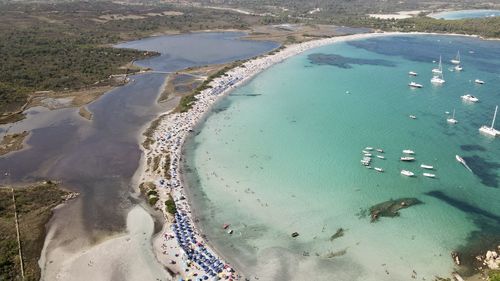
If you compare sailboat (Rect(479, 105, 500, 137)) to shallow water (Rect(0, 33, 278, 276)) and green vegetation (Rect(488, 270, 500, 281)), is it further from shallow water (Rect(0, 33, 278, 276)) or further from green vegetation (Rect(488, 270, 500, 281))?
shallow water (Rect(0, 33, 278, 276))

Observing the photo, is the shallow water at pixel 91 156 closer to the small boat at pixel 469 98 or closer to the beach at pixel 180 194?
the beach at pixel 180 194

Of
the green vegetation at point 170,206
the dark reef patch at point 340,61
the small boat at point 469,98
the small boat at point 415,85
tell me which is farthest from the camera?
the dark reef patch at point 340,61

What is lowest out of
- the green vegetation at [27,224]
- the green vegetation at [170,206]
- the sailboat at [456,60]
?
the green vegetation at [27,224]

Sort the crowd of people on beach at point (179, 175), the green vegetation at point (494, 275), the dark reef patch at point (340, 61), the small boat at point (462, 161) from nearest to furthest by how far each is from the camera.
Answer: the green vegetation at point (494, 275) → the crowd of people on beach at point (179, 175) → the small boat at point (462, 161) → the dark reef patch at point (340, 61)

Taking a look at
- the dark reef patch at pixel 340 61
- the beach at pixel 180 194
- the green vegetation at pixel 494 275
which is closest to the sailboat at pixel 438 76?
the dark reef patch at pixel 340 61

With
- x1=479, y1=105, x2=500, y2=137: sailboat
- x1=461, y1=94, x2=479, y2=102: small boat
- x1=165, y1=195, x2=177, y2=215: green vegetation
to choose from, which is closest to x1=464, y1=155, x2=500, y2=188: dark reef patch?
x1=479, y1=105, x2=500, y2=137: sailboat

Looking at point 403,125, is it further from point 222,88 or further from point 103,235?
point 103,235
